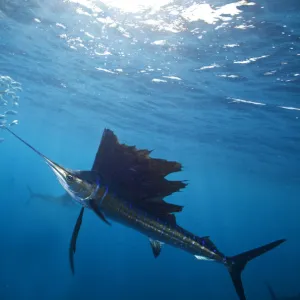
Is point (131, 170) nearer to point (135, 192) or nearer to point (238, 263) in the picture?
point (135, 192)

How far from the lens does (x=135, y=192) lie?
2680 millimetres

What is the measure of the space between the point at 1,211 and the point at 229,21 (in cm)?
3629

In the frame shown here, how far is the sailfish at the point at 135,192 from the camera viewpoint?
2586 mm

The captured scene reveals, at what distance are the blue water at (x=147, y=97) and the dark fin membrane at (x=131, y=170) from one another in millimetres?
7795

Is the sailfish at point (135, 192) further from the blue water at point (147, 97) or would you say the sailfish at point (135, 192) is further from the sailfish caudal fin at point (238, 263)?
the blue water at point (147, 97)

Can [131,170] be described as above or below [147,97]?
below

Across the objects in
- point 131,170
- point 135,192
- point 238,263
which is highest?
point 131,170

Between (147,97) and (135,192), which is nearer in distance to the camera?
(135,192)

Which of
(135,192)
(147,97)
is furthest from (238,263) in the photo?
(147,97)

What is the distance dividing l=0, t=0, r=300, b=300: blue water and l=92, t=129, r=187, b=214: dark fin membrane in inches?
307

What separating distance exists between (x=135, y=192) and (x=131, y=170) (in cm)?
25

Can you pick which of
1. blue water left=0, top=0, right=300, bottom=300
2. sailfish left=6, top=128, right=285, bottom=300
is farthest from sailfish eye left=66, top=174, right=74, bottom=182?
blue water left=0, top=0, right=300, bottom=300

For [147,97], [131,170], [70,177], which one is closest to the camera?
[70,177]

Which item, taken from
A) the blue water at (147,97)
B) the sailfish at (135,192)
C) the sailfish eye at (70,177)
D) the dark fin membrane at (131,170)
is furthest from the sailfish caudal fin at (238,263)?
the blue water at (147,97)
